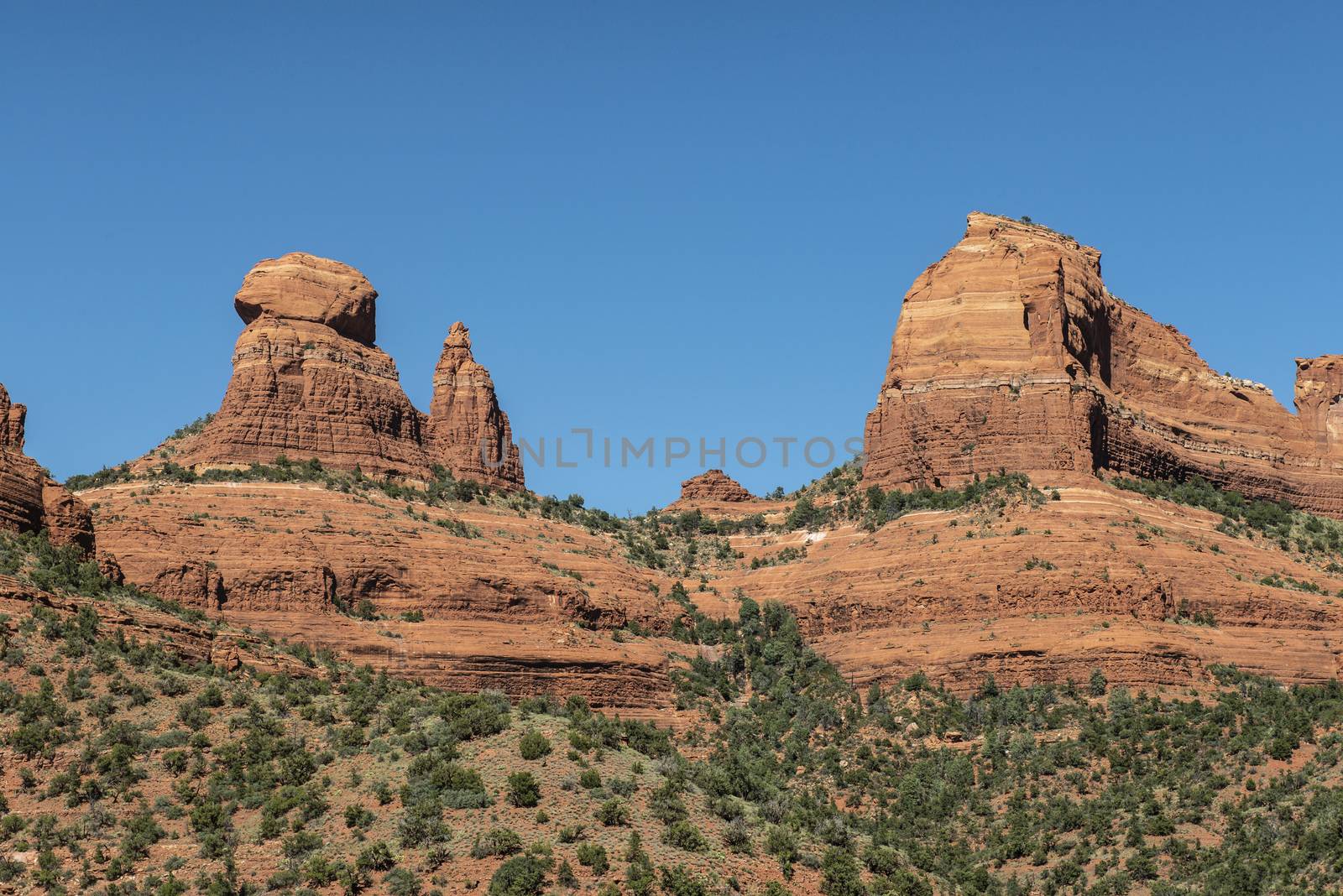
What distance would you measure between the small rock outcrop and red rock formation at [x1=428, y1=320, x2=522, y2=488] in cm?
2450

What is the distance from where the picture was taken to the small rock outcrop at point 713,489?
151 m

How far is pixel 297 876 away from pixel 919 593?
4823 centimetres

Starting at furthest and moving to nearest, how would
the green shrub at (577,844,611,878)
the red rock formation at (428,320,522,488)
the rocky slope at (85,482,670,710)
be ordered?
the red rock formation at (428,320,522,488) < the rocky slope at (85,482,670,710) < the green shrub at (577,844,611,878)

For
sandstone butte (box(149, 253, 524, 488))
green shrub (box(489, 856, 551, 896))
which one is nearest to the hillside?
green shrub (box(489, 856, 551, 896))

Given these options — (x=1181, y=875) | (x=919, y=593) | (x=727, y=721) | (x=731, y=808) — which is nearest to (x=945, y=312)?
(x=919, y=593)

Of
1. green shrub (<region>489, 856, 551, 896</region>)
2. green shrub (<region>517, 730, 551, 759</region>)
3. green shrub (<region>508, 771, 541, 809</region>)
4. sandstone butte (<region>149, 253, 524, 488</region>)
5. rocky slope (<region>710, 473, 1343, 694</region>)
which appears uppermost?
sandstone butte (<region>149, 253, 524, 488</region>)

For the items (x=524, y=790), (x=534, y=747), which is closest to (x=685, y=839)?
(x=524, y=790)

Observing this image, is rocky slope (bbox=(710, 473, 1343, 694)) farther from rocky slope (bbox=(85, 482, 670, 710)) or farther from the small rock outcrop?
the small rock outcrop

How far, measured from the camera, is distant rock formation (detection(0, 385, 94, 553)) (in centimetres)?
8094

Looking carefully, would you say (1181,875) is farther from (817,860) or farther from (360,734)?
(360,734)

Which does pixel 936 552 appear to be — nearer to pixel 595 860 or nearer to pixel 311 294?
pixel 311 294

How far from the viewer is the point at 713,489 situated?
151375mm

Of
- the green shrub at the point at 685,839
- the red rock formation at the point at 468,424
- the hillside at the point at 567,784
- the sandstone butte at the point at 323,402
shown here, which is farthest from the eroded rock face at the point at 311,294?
the green shrub at the point at 685,839

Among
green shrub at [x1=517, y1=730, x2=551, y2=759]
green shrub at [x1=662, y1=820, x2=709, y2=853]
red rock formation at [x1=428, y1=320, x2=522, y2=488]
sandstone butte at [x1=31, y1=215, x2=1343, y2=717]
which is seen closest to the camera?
green shrub at [x1=662, y1=820, x2=709, y2=853]
